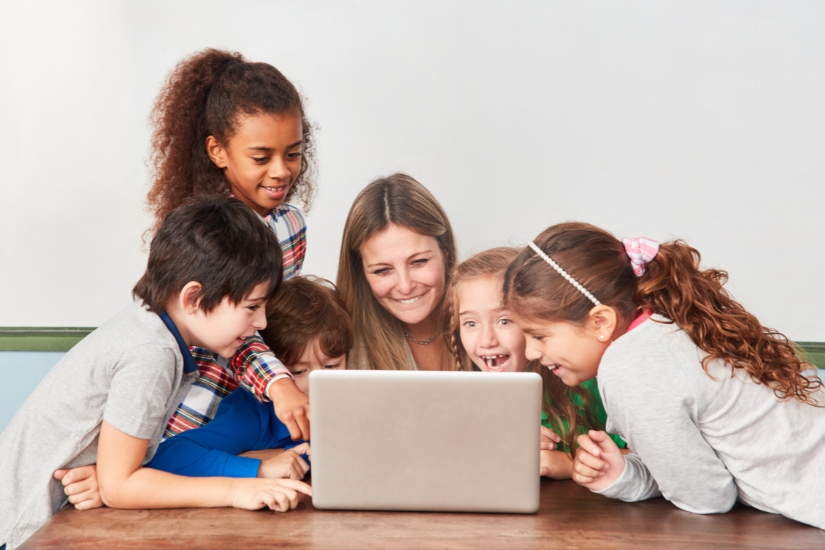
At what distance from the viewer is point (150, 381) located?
54.6 inches

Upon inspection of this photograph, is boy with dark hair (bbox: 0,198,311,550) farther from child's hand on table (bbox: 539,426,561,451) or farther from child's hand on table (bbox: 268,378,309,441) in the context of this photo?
child's hand on table (bbox: 539,426,561,451)

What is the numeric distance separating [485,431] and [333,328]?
0.75 m

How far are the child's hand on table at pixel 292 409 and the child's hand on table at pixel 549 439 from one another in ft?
1.71

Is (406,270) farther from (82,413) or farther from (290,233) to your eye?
(82,413)

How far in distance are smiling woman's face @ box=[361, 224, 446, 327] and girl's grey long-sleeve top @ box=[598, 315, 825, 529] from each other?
0.84m

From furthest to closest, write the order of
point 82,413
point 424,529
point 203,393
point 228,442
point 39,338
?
point 39,338 → point 203,393 → point 228,442 → point 82,413 → point 424,529

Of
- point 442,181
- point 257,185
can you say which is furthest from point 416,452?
point 442,181

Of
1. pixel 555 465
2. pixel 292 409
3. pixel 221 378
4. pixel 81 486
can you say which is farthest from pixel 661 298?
pixel 81 486

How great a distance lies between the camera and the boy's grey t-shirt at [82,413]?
1.38m

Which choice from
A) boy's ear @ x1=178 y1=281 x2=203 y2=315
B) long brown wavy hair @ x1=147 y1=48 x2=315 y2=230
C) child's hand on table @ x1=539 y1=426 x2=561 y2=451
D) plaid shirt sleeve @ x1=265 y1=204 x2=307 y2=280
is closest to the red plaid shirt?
boy's ear @ x1=178 y1=281 x2=203 y2=315

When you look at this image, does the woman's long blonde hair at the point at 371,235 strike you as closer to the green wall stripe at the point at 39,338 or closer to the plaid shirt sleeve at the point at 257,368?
the plaid shirt sleeve at the point at 257,368

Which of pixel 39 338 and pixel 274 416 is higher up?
pixel 274 416

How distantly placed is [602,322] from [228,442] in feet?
2.80

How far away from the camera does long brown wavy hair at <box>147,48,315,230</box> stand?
2.07 meters
